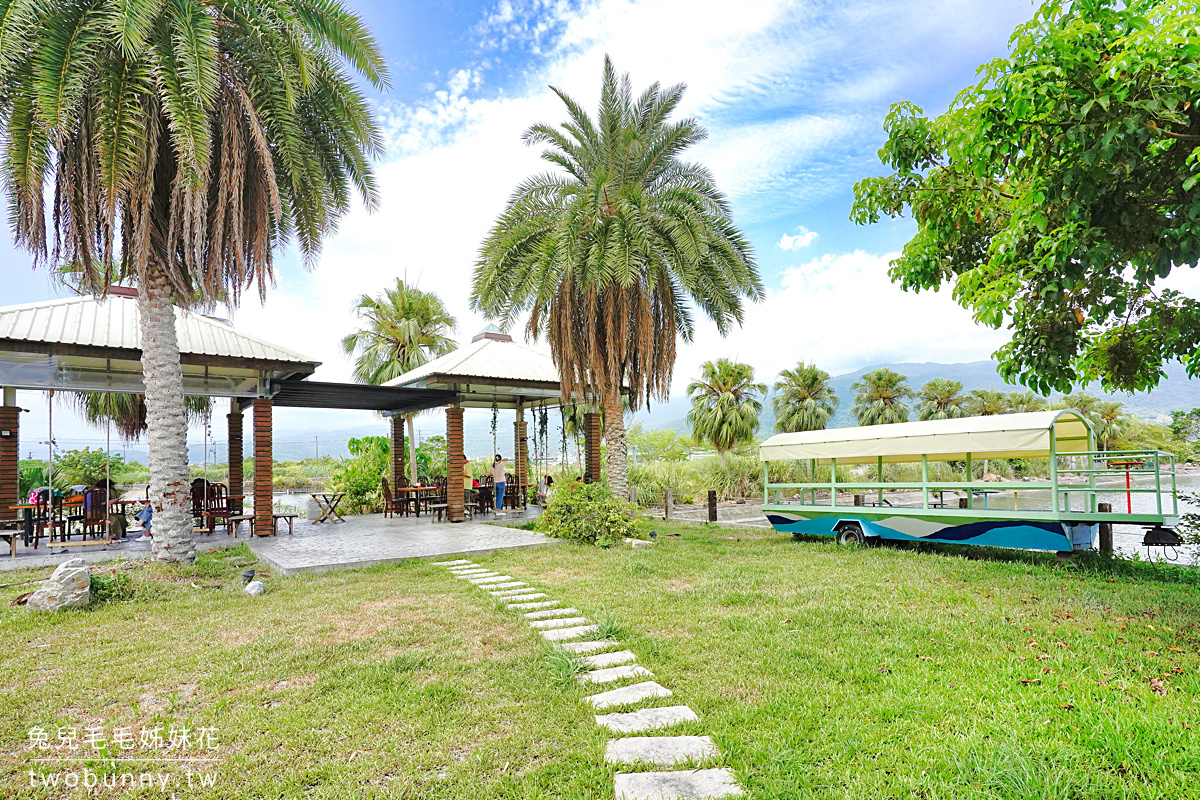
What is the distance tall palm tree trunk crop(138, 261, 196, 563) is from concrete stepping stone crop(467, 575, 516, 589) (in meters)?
4.73

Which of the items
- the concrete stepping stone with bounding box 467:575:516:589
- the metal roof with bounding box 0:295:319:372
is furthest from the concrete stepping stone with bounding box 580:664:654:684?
the metal roof with bounding box 0:295:319:372

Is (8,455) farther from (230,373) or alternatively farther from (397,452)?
(397,452)

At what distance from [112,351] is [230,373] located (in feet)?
9.78

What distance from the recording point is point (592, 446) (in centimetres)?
1772

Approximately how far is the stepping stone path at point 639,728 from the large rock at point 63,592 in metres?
5.43

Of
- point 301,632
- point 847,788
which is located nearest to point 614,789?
point 847,788

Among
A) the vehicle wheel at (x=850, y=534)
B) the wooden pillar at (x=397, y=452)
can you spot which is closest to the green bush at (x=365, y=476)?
the wooden pillar at (x=397, y=452)

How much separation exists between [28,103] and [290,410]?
30.8 feet

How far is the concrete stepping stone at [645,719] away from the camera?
375 centimetres

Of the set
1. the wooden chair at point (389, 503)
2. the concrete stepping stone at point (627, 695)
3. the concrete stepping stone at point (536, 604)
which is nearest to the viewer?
the concrete stepping stone at point (627, 695)

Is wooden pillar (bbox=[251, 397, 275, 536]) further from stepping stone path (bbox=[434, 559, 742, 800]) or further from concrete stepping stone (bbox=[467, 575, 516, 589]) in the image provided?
stepping stone path (bbox=[434, 559, 742, 800])

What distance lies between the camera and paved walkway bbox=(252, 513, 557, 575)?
975cm

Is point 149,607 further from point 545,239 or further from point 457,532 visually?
point 545,239

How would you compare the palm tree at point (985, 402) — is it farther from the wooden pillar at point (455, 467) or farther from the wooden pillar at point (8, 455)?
the wooden pillar at point (8, 455)
